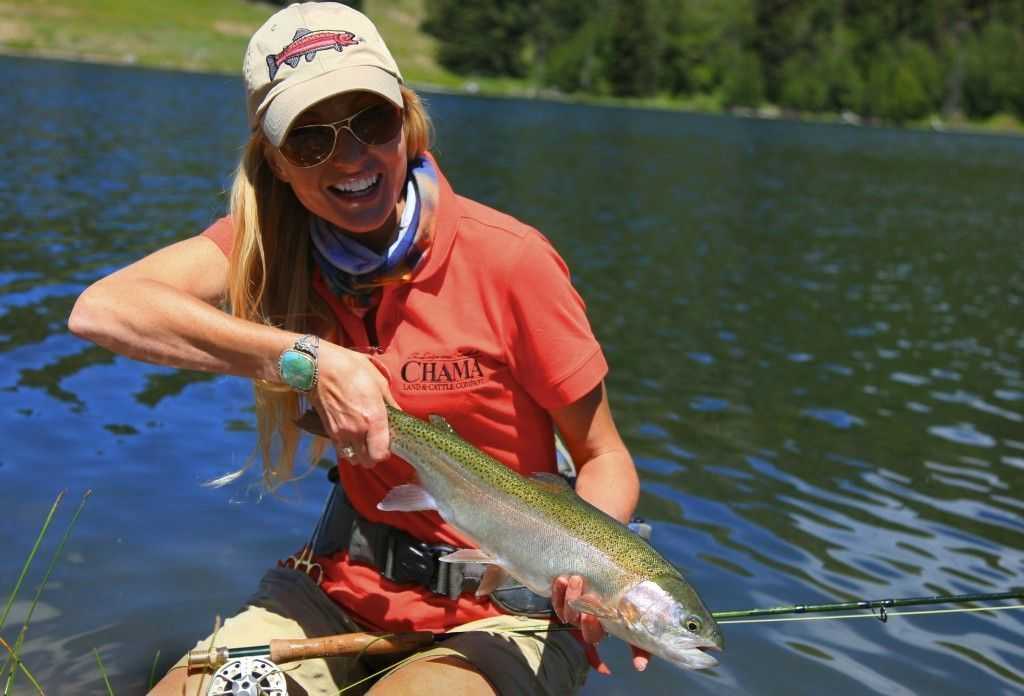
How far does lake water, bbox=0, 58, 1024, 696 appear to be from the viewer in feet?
22.7

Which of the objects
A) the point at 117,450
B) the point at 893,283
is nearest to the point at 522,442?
the point at 117,450

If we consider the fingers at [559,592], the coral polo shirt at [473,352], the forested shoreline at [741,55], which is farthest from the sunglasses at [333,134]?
the forested shoreline at [741,55]

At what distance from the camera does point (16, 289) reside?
14523mm

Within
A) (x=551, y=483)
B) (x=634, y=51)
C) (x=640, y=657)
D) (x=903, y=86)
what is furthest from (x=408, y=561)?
(x=634, y=51)

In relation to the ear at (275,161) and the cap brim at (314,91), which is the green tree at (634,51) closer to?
the ear at (275,161)

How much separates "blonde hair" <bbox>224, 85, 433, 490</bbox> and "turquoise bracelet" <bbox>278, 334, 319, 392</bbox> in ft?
1.10

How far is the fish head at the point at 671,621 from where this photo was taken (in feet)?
12.3

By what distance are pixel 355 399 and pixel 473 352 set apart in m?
0.51

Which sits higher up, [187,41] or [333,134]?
[333,134]

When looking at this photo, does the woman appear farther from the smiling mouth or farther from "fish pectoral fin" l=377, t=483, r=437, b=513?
"fish pectoral fin" l=377, t=483, r=437, b=513

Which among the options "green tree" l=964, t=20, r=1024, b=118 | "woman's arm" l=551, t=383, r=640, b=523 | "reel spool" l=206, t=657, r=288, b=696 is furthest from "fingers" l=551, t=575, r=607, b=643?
"green tree" l=964, t=20, r=1024, b=118

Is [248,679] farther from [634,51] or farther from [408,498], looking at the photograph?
[634,51]

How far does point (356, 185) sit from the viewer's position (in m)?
4.20

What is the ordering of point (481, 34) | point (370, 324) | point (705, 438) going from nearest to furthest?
point (370, 324)
point (705, 438)
point (481, 34)
